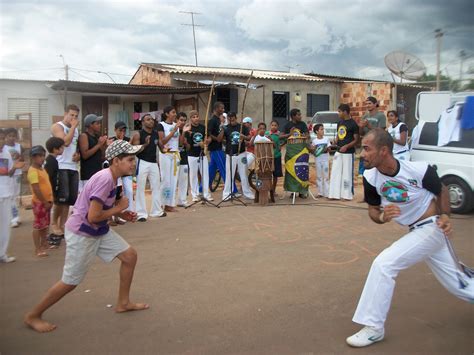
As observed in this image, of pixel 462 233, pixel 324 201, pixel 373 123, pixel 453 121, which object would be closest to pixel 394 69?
pixel 373 123

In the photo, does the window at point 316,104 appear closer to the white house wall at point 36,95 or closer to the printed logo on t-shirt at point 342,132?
the white house wall at point 36,95

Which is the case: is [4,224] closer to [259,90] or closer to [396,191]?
[396,191]

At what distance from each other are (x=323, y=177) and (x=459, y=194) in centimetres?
290

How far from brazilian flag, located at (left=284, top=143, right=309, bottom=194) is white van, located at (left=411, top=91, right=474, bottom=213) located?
211 cm

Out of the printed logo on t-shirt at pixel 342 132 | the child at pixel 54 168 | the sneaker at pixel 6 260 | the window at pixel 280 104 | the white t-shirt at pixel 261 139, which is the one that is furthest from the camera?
the window at pixel 280 104

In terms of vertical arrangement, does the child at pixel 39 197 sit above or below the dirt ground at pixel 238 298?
Result: above

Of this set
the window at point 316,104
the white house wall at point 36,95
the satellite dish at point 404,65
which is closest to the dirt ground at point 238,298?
the satellite dish at point 404,65

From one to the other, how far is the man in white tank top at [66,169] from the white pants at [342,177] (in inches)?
207

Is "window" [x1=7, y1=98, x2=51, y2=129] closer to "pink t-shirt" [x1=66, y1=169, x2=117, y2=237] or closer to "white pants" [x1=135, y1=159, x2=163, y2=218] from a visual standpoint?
"white pants" [x1=135, y1=159, x2=163, y2=218]

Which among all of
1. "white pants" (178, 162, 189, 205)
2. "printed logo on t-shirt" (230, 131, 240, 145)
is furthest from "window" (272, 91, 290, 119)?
"white pants" (178, 162, 189, 205)

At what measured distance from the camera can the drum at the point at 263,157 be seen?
28.0ft

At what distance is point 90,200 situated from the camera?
3.36 meters

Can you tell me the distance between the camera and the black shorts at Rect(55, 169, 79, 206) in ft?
19.7

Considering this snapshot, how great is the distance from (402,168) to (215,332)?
192cm
